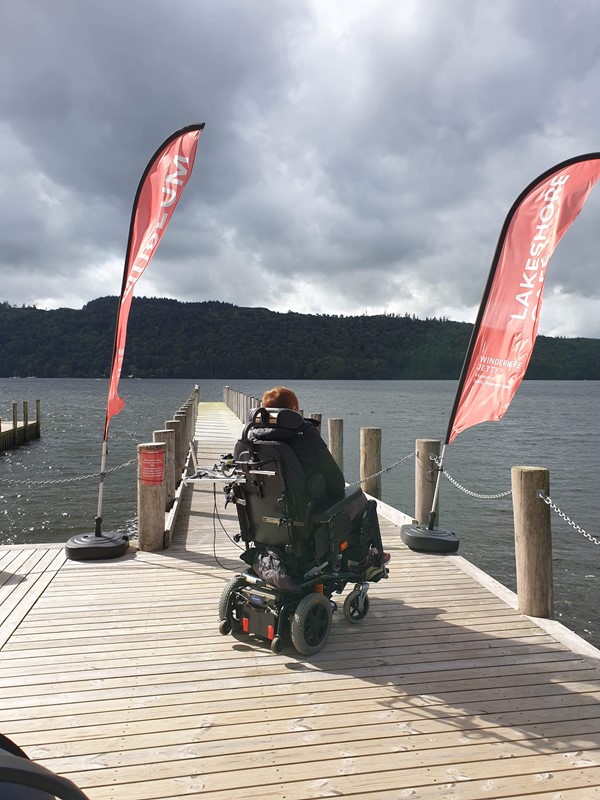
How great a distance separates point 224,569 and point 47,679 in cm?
255

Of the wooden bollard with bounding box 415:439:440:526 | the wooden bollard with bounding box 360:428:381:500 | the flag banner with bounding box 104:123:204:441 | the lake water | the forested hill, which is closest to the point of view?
the flag banner with bounding box 104:123:204:441

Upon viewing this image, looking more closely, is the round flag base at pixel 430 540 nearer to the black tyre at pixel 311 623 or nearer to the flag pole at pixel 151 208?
the black tyre at pixel 311 623

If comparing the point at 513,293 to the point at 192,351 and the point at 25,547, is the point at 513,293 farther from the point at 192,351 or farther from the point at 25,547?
the point at 192,351

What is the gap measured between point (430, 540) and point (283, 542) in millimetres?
3141

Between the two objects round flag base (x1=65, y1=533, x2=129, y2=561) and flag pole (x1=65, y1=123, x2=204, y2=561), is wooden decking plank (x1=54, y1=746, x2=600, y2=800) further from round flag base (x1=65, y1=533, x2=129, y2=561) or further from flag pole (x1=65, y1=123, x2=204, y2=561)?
flag pole (x1=65, y1=123, x2=204, y2=561)

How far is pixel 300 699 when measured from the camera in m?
3.41

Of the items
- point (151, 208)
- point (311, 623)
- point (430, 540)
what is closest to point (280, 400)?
point (311, 623)

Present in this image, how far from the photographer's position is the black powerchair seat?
383 centimetres

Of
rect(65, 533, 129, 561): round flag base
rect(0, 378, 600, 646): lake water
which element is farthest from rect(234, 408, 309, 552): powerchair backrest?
rect(0, 378, 600, 646): lake water

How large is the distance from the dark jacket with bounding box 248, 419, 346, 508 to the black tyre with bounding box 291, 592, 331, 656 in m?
0.68

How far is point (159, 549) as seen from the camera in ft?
22.0

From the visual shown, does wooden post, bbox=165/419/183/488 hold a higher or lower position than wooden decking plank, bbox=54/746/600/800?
higher

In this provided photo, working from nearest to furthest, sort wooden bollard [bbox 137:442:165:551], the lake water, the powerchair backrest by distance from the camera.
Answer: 1. the powerchair backrest
2. wooden bollard [bbox 137:442:165:551]
3. the lake water

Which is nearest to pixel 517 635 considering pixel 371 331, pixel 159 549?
pixel 159 549
